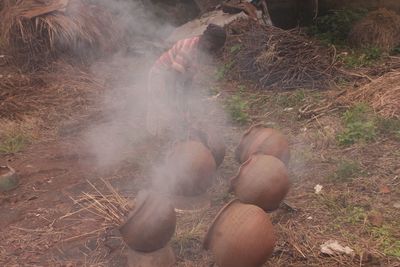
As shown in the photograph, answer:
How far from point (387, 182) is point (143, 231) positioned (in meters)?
2.66

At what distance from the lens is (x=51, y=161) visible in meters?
6.40

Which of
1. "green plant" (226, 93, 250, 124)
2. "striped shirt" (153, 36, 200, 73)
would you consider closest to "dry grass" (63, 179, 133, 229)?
"striped shirt" (153, 36, 200, 73)

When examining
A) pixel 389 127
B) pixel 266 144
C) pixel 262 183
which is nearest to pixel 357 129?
pixel 389 127

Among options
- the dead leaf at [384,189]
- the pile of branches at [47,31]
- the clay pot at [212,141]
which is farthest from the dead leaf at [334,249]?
the pile of branches at [47,31]

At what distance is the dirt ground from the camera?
4.25 metres

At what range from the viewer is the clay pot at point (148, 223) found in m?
3.89

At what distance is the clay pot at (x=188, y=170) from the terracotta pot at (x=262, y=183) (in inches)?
18.4

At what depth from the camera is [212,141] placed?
17.4 ft

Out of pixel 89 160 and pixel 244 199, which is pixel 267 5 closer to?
pixel 89 160

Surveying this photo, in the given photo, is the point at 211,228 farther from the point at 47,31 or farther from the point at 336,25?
the point at 336,25

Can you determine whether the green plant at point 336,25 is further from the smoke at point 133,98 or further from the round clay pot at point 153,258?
the round clay pot at point 153,258

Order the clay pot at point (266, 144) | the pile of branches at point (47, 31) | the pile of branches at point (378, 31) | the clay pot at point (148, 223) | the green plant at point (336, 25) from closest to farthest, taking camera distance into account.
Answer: the clay pot at point (148, 223) → the clay pot at point (266, 144) → the pile of branches at point (378, 31) → the pile of branches at point (47, 31) → the green plant at point (336, 25)

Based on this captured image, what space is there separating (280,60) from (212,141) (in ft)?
12.1

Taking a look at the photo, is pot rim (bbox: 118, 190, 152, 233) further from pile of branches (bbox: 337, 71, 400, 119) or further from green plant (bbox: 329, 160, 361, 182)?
pile of branches (bbox: 337, 71, 400, 119)
